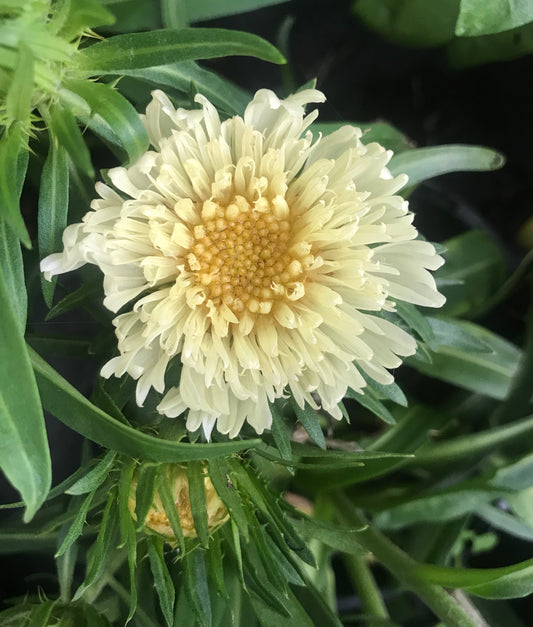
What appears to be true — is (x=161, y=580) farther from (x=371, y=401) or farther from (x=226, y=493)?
(x=371, y=401)

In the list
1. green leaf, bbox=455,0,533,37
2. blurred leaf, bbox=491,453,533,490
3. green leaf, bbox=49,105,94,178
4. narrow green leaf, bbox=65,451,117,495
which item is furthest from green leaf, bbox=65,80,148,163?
blurred leaf, bbox=491,453,533,490

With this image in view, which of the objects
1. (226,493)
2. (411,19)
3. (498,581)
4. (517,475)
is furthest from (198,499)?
(411,19)

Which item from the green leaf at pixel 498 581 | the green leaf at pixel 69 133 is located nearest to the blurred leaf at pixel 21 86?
the green leaf at pixel 69 133

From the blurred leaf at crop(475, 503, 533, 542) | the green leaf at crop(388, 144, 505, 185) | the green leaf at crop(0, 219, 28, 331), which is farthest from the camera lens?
the blurred leaf at crop(475, 503, 533, 542)

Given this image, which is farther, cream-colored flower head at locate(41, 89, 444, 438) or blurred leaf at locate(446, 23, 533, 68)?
blurred leaf at locate(446, 23, 533, 68)

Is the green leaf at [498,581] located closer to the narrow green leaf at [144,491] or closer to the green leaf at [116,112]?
the narrow green leaf at [144,491]

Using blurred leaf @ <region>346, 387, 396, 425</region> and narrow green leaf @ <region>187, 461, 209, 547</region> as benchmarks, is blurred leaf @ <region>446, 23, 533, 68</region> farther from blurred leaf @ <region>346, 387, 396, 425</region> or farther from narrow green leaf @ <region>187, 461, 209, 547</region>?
narrow green leaf @ <region>187, 461, 209, 547</region>
